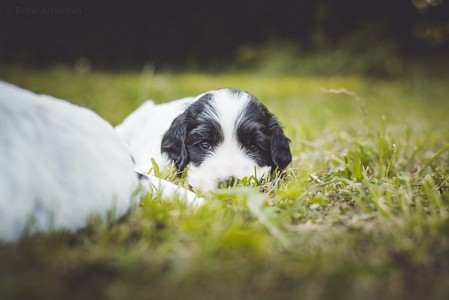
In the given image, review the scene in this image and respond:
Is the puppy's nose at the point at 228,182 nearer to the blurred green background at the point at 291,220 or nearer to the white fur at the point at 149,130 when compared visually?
the blurred green background at the point at 291,220

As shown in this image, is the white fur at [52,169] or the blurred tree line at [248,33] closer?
the white fur at [52,169]

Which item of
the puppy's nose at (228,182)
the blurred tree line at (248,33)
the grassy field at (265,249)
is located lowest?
the grassy field at (265,249)

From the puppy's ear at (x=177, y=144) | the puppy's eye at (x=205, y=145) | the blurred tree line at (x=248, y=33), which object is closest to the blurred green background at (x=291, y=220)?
the puppy's eye at (x=205, y=145)

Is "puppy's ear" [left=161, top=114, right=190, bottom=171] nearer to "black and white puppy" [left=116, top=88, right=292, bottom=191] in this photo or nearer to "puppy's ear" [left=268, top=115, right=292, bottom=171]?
"black and white puppy" [left=116, top=88, right=292, bottom=191]

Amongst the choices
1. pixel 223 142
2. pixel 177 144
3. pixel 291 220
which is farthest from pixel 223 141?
pixel 291 220

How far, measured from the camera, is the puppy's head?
2762 mm

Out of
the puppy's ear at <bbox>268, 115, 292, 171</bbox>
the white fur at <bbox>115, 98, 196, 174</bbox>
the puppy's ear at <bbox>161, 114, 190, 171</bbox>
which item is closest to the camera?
the puppy's ear at <bbox>161, 114, 190, 171</bbox>

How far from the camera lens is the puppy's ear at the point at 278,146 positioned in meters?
3.15

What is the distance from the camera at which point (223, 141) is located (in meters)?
2.87

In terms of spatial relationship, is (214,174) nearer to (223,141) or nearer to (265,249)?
(223,141)

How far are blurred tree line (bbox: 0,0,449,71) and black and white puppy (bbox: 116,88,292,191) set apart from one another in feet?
30.5

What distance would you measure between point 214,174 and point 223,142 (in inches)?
10.7

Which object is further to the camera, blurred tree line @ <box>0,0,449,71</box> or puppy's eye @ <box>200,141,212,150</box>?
blurred tree line @ <box>0,0,449,71</box>

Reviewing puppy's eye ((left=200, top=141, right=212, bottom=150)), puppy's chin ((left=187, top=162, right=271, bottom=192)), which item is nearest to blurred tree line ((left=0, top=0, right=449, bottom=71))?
puppy's eye ((left=200, top=141, right=212, bottom=150))
